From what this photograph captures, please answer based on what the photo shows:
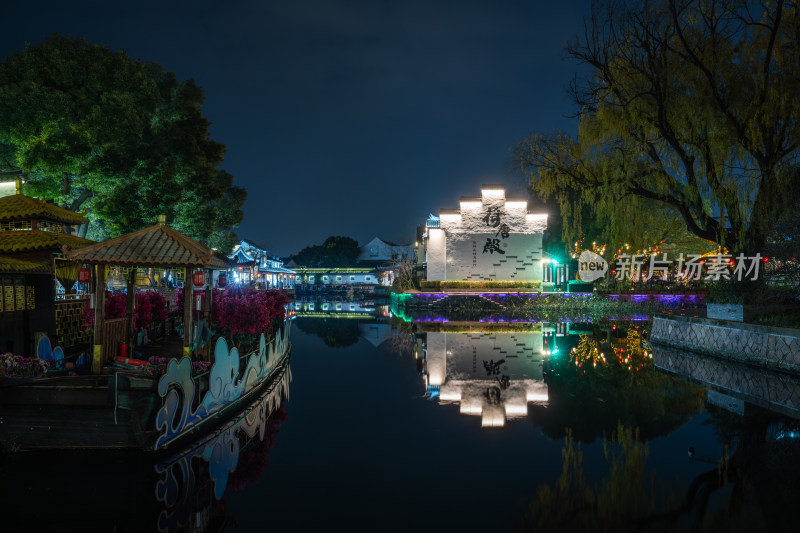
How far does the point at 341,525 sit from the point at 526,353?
10815mm

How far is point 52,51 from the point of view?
18.9m

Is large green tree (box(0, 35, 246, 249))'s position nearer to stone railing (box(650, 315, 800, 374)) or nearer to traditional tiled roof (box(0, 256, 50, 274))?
traditional tiled roof (box(0, 256, 50, 274))

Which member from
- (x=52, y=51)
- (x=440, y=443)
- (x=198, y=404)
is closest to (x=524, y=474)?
(x=440, y=443)

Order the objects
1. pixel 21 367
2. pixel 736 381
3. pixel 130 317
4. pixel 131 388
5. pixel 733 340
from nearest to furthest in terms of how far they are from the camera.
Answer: pixel 131 388, pixel 21 367, pixel 130 317, pixel 736 381, pixel 733 340

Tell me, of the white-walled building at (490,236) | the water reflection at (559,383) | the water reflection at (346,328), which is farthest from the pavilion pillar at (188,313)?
the white-walled building at (490,236)

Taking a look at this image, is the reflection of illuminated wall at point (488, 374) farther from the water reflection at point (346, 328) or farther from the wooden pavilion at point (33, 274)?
the wooden pavilion at point (33, 274)

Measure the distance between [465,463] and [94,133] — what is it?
1948 centimetres

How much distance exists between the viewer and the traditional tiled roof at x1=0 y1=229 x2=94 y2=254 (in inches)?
404

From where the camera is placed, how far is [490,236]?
31.2 meters

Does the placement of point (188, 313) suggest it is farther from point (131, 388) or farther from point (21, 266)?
point (21, 266)

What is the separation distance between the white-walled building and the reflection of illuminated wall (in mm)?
13131

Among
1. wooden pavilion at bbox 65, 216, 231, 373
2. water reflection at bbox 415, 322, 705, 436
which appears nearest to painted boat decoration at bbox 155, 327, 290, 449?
wooden pavilion at bbox 65, 216, 231, 373

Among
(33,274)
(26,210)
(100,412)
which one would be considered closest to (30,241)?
(33,274)

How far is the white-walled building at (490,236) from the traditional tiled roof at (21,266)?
75.6 feet
